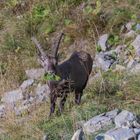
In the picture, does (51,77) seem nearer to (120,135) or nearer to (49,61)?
(49,61)

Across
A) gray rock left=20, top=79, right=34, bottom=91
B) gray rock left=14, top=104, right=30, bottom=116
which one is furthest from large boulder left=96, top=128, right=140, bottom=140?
gray rock left=20, top=79, right=34, bottom=91

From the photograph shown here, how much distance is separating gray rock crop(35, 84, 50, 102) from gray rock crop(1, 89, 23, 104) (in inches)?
13.4

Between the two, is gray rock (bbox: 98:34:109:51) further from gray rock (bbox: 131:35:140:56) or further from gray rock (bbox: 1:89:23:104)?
gray rock (bbox: 1:89:23:104)

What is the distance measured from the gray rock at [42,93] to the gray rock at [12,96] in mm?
340

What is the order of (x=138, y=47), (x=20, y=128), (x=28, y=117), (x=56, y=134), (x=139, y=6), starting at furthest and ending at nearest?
(x=139, y=6), (x=138, y=47), (x=28, y=117), (x=20, y=128), (x=56, y=134)

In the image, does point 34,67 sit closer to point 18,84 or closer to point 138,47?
point 18,84

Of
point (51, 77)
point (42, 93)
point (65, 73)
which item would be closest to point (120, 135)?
point (51, 77)

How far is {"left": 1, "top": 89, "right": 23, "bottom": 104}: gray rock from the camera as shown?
11492 mm

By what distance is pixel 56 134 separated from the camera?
7836 mm

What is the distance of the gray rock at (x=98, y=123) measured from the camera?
729 cm

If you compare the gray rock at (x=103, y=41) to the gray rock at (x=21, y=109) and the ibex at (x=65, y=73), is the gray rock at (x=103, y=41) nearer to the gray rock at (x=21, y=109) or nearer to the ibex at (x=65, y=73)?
the ibex at (x=65, y=73)

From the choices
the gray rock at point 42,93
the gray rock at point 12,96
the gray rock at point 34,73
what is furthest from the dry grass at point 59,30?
the gray rock at point 42,93

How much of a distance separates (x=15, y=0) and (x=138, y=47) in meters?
5.09

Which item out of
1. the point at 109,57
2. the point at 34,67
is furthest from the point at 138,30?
the point at 34,67
